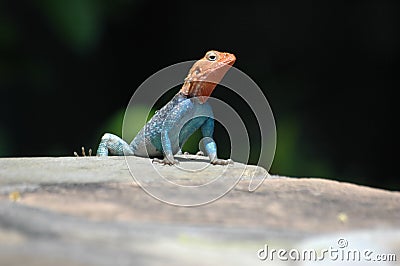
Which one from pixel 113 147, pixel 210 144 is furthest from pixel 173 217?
pixel 113 147

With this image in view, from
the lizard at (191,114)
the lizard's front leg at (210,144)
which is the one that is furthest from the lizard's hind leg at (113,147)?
the lizard's front leg at (210,144)

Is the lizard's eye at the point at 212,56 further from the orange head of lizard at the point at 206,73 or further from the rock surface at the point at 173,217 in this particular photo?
the rock surface at the point at 173,217

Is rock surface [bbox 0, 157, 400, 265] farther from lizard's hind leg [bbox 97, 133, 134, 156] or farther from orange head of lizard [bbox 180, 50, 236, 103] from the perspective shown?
lizard's hind leg [bbox 97, 133, 134, 156]

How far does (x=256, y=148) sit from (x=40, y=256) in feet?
7.86

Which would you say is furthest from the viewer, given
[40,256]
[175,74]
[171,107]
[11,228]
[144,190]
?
[175,74]

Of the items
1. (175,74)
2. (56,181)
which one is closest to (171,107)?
(175,74)

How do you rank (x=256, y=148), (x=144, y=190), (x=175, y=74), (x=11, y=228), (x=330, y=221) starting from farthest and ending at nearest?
(x=256, y=148) → (x=175, y=74) → (x=144, y=190) → (x=330, y=221) → (x=11, y=228)

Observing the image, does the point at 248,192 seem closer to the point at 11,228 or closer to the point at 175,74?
the point at 11,228

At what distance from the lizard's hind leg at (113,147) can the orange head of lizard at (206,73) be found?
0.41 m

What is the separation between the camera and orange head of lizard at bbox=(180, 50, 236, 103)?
2076 millimetres

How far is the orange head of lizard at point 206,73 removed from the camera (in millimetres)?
2076

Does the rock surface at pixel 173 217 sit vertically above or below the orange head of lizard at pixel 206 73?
below

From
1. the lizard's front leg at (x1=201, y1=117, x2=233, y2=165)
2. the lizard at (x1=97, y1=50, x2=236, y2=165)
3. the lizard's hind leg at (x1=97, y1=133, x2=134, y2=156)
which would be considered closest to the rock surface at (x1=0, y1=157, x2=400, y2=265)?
the lizard's front leg at (x1=201, y1=117, x2=233, y2=165)

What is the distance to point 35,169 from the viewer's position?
1605mm
